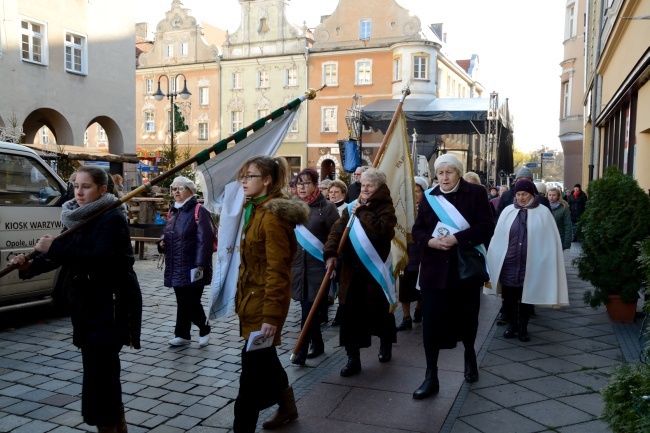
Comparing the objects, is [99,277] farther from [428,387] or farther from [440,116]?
[440,116]

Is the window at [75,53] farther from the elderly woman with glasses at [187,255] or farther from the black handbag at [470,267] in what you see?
the black handbag at [470,267]

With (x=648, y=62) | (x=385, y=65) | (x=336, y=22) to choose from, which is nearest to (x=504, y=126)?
(x=648, y=62)

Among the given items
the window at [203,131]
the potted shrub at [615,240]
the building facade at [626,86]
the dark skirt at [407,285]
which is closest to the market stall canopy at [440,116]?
the building facade at [626,86]

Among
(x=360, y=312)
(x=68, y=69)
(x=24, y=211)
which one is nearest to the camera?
(x=360, y=312)

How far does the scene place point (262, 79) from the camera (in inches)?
1780

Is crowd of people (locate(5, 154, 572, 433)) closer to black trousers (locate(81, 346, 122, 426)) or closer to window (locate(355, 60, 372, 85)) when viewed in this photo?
black trousers (locate(81, 346, 122, 426))

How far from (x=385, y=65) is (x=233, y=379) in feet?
128

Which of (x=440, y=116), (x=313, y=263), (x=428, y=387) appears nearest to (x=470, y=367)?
(x=428, y=387)

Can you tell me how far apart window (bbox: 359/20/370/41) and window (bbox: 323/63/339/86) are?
2.65 meters

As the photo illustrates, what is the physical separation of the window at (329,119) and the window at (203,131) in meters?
9.86

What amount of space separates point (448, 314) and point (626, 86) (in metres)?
6.84

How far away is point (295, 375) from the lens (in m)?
5.31

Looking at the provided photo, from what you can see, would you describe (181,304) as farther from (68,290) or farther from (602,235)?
(602,235)

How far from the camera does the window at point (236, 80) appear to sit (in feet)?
151
